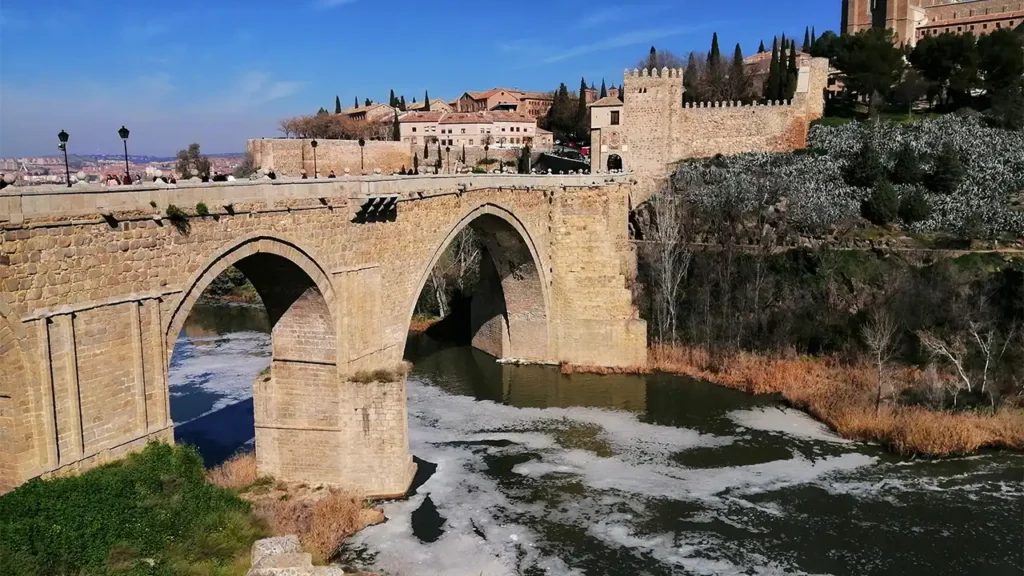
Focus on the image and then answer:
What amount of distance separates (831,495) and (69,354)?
1130cm

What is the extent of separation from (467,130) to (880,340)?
39.4m

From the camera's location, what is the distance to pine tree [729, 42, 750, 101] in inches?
1626

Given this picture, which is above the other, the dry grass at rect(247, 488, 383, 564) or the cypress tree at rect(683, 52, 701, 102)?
the cypress tree at rect(683, 52, 701, 102)

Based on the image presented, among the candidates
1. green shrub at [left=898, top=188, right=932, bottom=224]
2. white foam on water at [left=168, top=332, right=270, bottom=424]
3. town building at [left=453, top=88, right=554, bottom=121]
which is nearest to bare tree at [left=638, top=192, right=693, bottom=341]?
green shrub at [left=898, top=188, right=932, bottom=224]

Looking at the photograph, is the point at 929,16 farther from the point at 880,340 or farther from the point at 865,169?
the point at 880,340

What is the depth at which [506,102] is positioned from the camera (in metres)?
72.4

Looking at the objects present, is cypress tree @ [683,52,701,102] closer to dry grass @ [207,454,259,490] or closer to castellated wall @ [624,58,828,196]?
castellated wall @ [624,58,828,196]

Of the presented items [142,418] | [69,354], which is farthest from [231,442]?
[69,354]

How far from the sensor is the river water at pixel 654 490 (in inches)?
428

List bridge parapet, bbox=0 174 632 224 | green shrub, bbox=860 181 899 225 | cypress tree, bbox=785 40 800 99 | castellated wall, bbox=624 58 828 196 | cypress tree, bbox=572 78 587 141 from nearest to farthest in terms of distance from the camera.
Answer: bridge parapet, bbox=0 174 632 224
green shrub, bbox=860 181 899 225
castellated wall, bbox=624 58 828 196
cypress tree, bbox=785 40 800 99
cypress tree, bbox=572 78 587 141

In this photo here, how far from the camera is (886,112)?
3344 cm

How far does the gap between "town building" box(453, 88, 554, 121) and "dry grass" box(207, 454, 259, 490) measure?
60586mm

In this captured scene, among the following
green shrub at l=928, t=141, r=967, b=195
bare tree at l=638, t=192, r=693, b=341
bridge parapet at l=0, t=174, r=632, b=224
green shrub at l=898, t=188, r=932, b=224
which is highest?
green shrub at l=928, t=141, r=967, b=195

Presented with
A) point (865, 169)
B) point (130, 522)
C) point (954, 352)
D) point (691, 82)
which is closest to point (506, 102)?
point (691, 82)
